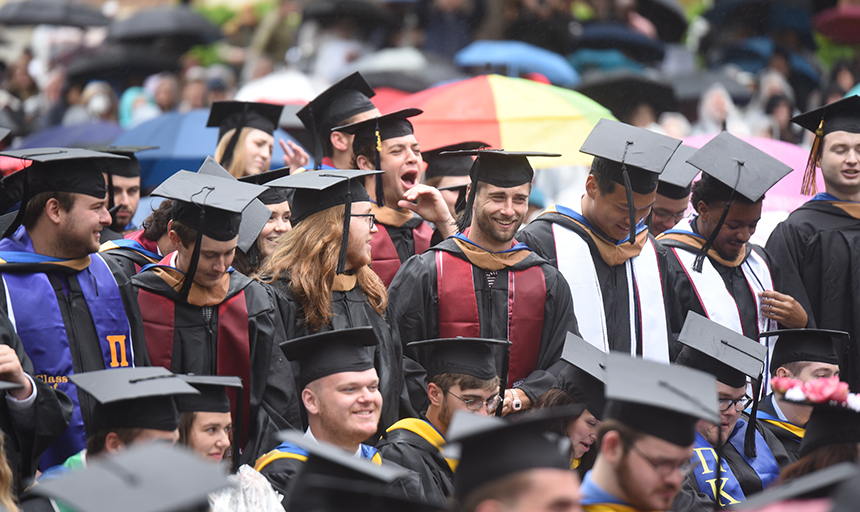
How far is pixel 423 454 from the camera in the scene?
4.41 meters

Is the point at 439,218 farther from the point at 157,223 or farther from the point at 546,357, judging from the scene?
the point at 157,223

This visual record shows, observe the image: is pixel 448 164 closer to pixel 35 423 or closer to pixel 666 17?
pixel 35 423

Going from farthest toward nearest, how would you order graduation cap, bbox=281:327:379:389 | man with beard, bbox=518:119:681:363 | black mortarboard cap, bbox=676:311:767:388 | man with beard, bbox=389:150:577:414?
man with beard, bbox=518:119:681:363 → man with beard, bbox=389:150:577:414 → black mortarboard cap, bbox=676:311:767:388 → graduation cap, bbox=281:327:379:389

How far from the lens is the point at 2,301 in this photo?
163 inches

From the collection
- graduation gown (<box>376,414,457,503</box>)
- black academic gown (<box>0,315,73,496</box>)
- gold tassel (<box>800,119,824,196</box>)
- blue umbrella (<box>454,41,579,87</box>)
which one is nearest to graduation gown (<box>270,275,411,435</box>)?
graduation gown (<box>376,414,457,503</box>)

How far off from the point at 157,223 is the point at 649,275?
106 inches

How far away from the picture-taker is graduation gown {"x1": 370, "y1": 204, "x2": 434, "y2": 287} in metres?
5.64

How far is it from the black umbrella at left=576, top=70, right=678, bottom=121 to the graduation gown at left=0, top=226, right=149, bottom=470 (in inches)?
272

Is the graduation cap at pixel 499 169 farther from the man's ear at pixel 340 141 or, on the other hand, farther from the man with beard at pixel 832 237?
the man with beard at pixel 832 237

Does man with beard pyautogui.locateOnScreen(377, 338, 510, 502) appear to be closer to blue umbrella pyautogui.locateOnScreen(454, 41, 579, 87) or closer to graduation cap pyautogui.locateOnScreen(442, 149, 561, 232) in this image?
graduation cap pyautogui.locateOnScreen(442, 149, 561, 232)

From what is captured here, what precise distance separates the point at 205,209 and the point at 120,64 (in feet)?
29.8

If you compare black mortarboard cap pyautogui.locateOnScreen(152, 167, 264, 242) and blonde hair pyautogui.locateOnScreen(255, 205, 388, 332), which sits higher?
black mortarboard cap pyautogui.locateOnScreen(152, 167, 264, 242)

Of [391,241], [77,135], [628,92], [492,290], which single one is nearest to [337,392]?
[492,290]

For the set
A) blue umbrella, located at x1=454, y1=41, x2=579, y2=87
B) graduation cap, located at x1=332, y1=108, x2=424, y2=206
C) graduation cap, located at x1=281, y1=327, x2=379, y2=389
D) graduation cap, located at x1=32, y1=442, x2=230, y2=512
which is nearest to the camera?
graduation cap, located at x1=32, y1=442, x2=230, y2=512
